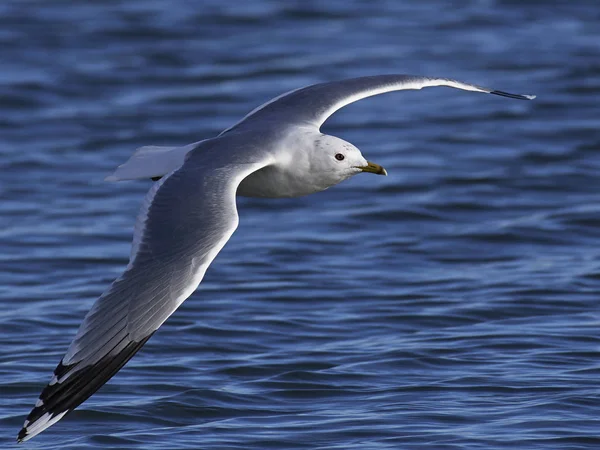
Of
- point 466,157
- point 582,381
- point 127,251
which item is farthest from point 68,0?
point 582,381

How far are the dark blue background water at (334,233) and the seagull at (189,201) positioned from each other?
113 cm

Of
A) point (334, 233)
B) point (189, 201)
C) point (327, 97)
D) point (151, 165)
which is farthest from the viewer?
point (334, 233)

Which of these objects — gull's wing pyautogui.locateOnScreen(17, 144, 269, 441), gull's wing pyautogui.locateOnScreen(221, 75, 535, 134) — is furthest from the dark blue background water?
gull's wing pyautogui.locateOnScreen(221, 75, 535, 134)

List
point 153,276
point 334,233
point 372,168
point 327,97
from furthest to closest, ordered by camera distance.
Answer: point 334,233 → point 327,97 → point 372,168 → point 153,276

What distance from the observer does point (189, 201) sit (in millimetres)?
6578

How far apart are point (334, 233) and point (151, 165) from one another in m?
3.93

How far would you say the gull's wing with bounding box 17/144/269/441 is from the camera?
226 inches

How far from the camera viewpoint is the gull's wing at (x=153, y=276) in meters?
5.74

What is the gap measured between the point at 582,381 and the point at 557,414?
56 cm

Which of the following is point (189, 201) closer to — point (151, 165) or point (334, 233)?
point (151, 165)

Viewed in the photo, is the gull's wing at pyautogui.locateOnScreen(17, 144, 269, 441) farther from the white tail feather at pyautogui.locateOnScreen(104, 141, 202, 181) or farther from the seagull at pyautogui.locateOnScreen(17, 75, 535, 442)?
the white tail feather at pyautogui.locateOnScreen(104, 141, 202, 181)

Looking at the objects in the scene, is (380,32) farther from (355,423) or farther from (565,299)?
(355,423)

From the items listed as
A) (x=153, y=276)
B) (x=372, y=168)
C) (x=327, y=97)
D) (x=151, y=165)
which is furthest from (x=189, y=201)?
(x=327, y=97)

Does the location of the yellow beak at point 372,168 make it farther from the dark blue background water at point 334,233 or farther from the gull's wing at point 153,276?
the dark blue background water at point 334,233
